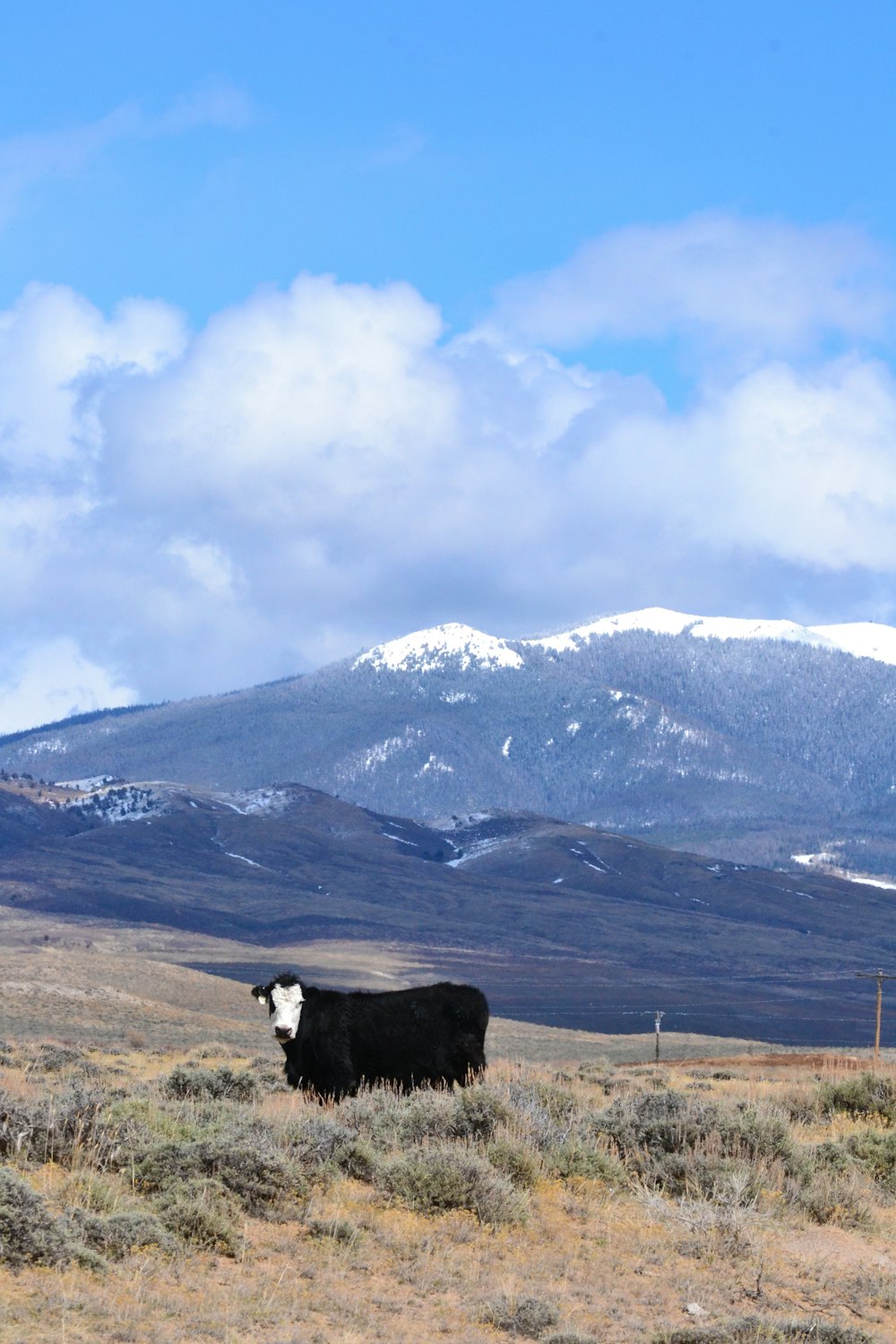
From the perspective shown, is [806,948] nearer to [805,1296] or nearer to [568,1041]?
[568,1041]

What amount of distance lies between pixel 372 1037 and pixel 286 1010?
3.31ft

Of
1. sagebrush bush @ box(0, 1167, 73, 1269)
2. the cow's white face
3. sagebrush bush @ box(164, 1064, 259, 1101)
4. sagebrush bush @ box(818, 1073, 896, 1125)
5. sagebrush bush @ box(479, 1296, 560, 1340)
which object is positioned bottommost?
sagebrush bush @ box(479, 1296, 560, 1340)

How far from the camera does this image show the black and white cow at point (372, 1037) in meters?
16.7

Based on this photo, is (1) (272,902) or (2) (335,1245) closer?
(2) (335,1245)

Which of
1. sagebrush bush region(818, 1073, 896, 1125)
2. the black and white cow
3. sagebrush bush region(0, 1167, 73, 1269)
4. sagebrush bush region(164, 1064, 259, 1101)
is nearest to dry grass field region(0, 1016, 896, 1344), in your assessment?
sagebrush bush region(0, 1167, 73, 1269)

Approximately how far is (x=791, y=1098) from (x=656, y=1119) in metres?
6.58

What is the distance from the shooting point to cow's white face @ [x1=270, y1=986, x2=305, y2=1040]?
54.6 feet

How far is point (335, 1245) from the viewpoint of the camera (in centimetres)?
1013

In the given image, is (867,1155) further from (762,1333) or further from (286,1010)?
(286,1010)

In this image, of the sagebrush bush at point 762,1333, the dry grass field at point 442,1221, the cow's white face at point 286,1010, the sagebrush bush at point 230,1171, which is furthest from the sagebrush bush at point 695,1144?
the cow's white face at point 286,1010

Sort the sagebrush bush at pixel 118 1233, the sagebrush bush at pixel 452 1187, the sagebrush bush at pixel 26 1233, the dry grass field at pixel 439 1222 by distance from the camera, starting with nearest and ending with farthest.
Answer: the sagebrush bush at pixel 26 1233 → the dry grass field at pixel 439 1222 → the sagebrush bush at pixel 118 1233 → the sagebrush bush at pixel 452 1187

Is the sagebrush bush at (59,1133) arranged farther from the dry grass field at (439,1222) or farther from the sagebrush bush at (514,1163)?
the sagebrush bush at (514,1163)

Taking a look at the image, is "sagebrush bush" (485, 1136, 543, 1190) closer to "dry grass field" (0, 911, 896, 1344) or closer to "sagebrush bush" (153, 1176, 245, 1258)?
"dry grass field" (0, 911, 896, 1344)

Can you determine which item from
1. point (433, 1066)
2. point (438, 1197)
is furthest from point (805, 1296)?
point (433, 1066)
